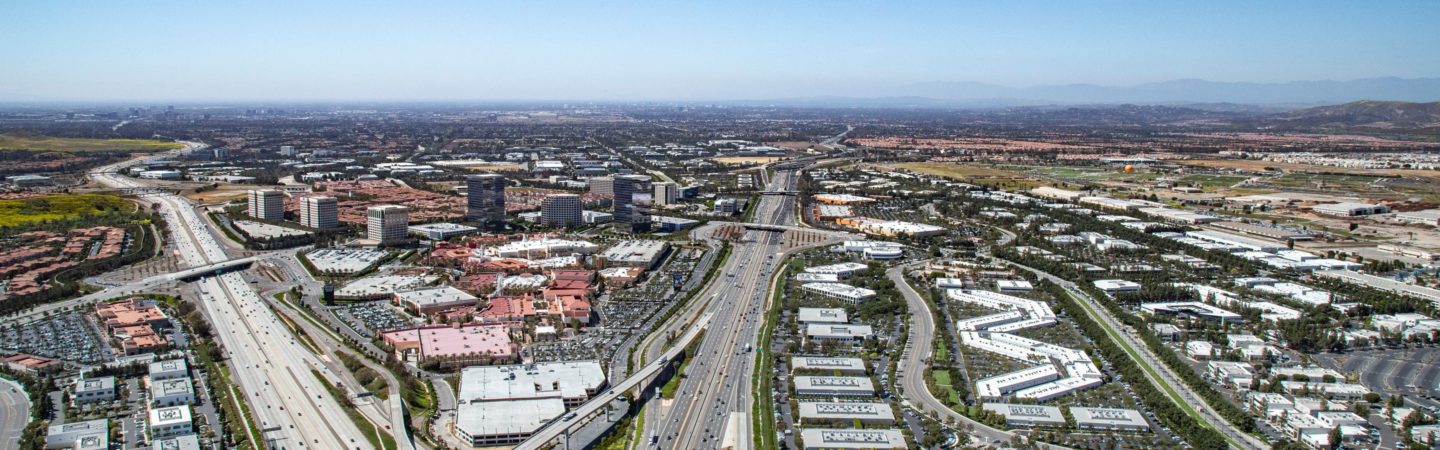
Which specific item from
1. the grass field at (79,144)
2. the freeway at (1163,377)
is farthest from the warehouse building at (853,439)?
the grass field at (79,144)

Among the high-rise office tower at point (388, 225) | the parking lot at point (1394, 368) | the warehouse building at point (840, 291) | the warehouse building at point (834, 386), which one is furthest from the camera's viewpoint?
the high-rise office tower at point (388, 225)

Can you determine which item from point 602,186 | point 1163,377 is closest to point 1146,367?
point 1163,377

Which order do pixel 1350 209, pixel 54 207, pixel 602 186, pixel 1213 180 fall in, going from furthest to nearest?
pixel 1213 180 → pixel 602 186 → pixel 1350 209 → pixel 54 207

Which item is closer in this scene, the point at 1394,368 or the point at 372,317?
the point at 1394,368

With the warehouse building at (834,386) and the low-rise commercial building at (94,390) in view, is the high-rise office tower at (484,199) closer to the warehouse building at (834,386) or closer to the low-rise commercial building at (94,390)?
the low-rise commercial building at (94,390)

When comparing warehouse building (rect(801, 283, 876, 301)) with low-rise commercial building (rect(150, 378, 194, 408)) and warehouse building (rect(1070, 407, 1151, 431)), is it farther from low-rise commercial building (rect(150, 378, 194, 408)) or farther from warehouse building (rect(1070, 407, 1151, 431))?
low-rise commercial building (rect(150, 378, 194, 408))

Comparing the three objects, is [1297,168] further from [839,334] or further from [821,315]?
[839,334]

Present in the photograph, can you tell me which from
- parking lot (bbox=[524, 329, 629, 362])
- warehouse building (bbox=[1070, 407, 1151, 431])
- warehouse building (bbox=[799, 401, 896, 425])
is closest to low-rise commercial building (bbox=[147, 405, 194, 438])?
parking lot (bbox=[524, 329, 629, 362])

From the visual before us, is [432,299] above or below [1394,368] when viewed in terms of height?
above
